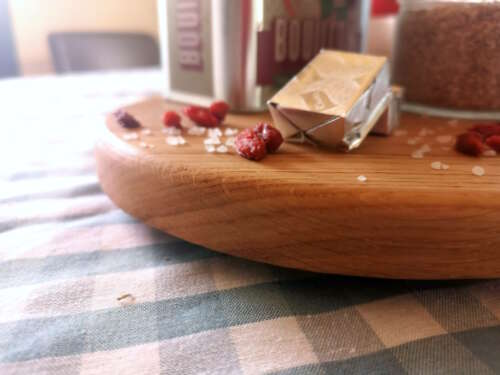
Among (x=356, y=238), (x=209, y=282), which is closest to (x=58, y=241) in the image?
(x=209, y=282)

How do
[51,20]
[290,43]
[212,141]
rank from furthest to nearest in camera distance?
[51,20], [290,43], [212,141]

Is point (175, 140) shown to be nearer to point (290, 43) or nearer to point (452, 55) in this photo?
point (290, 43)

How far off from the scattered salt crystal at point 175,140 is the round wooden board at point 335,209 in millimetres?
30

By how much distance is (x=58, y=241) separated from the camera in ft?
1.26

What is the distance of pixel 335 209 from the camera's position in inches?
11.1

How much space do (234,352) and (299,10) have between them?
0.39m

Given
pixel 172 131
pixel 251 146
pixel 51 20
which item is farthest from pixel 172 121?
pixel 51 20

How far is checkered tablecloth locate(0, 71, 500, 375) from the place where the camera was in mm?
260

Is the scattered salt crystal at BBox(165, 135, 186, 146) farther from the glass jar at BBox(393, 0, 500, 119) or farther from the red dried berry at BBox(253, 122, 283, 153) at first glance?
the glass jar at BBox(393, 0, 500, 119)

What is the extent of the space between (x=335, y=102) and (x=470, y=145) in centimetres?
12

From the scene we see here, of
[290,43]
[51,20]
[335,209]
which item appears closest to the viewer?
[335,209]

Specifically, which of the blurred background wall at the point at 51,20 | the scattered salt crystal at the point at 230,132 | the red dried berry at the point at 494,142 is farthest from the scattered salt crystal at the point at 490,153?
the blurred background wall at the point at 51,20

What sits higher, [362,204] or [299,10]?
[299,10]

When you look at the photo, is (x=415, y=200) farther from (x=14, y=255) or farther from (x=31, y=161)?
(x=31, y=161)
